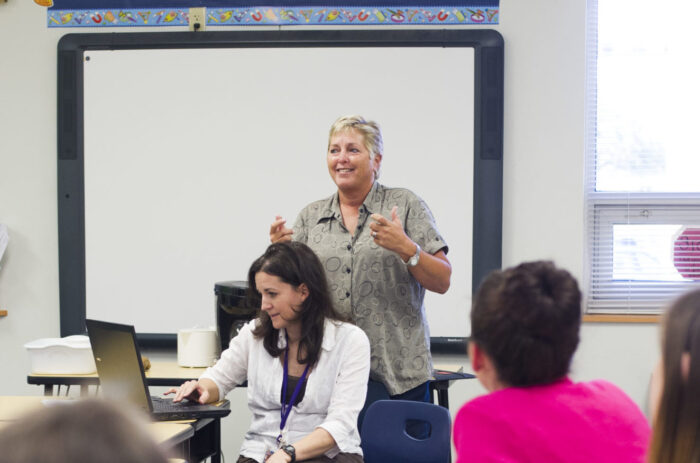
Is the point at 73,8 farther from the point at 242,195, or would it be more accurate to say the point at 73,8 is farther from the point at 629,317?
the point at 629,317

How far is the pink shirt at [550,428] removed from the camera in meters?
1.08

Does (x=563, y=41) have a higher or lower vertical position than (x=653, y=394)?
higher

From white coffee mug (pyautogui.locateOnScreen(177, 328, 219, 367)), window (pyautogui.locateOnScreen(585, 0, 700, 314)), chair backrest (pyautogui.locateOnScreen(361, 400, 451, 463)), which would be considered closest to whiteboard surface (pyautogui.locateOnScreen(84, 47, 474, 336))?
white coffee mug (pyautogui.locateOnScreen(177, 328, 219, 367))

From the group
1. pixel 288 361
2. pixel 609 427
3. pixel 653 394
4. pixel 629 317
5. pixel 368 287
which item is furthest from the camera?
pixel 629 317

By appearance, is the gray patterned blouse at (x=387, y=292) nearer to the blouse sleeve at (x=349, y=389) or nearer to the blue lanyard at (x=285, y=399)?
the blouse sleeve at (x=349, y=389)

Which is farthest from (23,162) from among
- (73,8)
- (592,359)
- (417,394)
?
(592,359)

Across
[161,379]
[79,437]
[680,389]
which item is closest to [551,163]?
[161,379]

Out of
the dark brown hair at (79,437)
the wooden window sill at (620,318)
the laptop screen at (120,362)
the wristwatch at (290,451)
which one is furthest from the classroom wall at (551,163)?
the dark brown hair at (79,437)

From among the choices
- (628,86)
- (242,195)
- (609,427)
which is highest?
(628,86)

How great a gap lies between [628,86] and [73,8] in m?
→ 2.88

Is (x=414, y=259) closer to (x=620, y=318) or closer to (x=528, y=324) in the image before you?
(x=528, y=324)

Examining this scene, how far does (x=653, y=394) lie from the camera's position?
94 centimetres

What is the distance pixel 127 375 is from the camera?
7.04 ft

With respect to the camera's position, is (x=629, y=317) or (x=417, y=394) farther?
(x=629, y=317)
